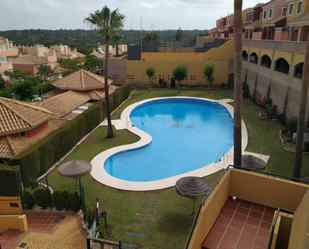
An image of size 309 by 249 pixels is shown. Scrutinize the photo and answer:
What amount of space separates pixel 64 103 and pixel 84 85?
5645 mm

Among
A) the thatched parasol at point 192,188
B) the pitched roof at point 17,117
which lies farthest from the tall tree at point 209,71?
the thatched parasol at point 192,188

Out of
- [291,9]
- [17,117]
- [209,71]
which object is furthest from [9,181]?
[291,9]

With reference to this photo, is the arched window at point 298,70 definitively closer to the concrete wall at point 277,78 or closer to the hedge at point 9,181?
the concrete wall at point 277,78

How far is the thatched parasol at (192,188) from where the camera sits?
13.6 m

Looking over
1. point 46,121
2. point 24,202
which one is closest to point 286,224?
point 24,202

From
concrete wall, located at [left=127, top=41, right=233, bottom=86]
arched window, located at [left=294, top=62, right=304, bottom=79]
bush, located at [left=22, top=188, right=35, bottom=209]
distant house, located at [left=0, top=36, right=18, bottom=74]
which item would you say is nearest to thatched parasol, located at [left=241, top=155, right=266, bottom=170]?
bush, located at [left=22, top=188, right=35, bottom=209]

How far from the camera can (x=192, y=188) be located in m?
13.9

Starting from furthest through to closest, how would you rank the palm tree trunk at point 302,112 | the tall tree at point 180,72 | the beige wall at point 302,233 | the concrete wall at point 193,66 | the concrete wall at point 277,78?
the concrete wall at point 193,66 → the tall tree at point 180,72 → the concrete wall at point 277,78 → the palm tree trunk at point 302,112 → the beige wall at point 302,233

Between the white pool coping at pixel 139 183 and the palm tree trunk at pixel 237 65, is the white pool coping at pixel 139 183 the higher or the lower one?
the lower one

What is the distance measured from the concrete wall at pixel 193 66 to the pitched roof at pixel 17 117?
28039mm

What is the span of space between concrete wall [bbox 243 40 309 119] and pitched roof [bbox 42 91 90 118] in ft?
68.5

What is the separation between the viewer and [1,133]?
60.0ft

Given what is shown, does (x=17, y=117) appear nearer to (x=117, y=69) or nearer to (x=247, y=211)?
(x=247, y=211)

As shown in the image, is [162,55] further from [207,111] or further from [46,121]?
[46,121]
